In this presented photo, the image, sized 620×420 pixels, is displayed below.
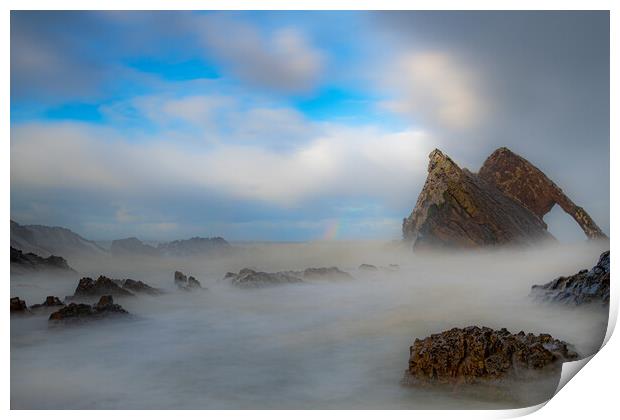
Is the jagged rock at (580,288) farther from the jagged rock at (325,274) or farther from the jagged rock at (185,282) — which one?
the jagged rock at (185,282)

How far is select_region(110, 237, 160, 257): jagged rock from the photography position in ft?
16.9

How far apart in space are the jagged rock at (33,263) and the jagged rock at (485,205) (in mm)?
2909

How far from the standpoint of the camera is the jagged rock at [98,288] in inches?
201

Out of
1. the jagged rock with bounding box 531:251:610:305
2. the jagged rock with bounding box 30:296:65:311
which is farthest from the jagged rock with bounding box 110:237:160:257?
the jagged rock with bounding box 531:251:610:305

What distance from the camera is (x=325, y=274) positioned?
5.22 meters

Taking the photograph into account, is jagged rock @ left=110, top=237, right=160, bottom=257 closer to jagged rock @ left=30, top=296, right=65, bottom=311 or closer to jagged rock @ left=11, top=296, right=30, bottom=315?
jagged rock @ left=30, top=296, right=65, bottom=311

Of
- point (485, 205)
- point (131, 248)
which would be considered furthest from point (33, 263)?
point (485, 205)

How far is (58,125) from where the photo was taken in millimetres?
5129

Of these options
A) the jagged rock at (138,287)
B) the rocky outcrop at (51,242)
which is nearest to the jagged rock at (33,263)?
the rocky outcrop at (51,242)

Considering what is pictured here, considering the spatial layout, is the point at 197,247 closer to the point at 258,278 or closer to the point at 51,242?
the point at 258,278

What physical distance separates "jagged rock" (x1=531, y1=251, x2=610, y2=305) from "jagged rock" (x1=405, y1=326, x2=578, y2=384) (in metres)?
0.46

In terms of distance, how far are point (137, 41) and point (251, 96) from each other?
3.41 feet

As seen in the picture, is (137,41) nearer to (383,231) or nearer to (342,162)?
(342,162)
